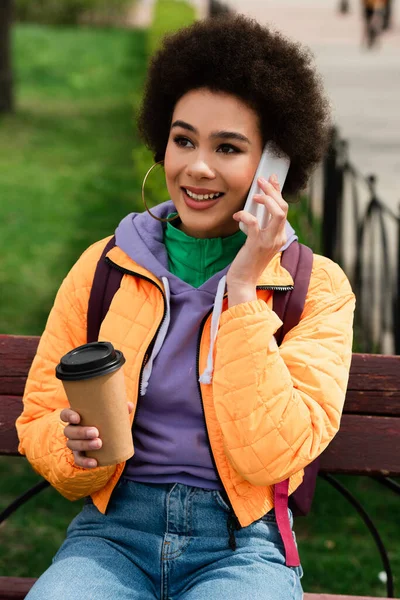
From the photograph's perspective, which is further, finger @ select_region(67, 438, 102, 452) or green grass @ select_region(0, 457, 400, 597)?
green grass @ select_region(0, 457, 400, 597)

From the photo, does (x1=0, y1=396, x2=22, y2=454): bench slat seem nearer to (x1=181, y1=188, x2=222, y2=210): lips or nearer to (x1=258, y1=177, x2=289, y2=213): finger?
(x1=181, y1=188, x2=222, y2=210): lips

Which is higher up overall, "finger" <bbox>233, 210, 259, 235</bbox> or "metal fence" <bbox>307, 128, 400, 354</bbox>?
"finger" <bbox>233, 210, 259, 235</bbox>

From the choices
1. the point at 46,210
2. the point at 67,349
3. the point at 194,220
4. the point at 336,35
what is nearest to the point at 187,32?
the point at 194,220

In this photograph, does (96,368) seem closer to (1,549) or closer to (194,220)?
(194,220)

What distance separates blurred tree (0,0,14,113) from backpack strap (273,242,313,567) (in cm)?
1207

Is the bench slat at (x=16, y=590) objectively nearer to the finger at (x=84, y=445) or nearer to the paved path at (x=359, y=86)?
the finger at (x=84, y=445)

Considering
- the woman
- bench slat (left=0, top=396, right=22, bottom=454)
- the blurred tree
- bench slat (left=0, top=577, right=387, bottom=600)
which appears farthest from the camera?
the blurred tree

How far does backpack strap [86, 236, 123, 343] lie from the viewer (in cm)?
265

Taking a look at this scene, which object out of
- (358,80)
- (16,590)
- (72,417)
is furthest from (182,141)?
(358,80)

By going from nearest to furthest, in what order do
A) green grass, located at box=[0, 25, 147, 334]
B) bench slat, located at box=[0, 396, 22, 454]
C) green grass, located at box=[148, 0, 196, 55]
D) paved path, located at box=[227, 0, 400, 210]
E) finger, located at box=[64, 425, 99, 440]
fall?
finger, located at box=[64, 425, 99, 440]
bench slat, located at box=[0, 396, 22, 454]
green grass, located at box=[0, 25, 147, 334]
paved path, located at box=[227, 0, 400, 210]
green grass, located at box=[148, 0, 196, 55]

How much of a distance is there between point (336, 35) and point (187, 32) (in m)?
23.2

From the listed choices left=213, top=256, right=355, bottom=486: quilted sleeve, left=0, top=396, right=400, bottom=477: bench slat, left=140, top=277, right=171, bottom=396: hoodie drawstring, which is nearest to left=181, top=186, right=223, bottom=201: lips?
left=140, top=277, right=171, bottom=396: hoodie drawstring

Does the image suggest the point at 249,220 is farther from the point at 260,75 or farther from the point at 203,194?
the point at 260,75

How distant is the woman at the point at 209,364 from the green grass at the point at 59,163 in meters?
0.91
